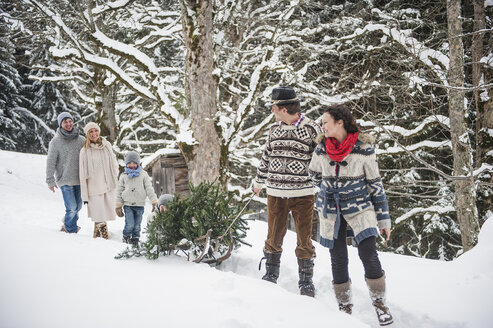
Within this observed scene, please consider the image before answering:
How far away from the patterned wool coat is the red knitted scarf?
0.06 m

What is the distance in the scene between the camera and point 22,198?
9734mm

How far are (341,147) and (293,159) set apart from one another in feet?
2.24

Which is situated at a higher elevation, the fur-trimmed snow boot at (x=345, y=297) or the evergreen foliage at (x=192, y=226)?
the evergreen foliage at (x=192, y=226)

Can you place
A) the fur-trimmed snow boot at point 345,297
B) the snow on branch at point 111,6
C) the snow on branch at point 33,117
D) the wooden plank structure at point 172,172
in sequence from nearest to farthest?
the fur-trimmed snow boot at point 345,297 < the snow on branch at point 111,6 < the wooden plank structure at point 172,172 < the snow on branch at point 33,117

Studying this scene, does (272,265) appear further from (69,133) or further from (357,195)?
(69,133)

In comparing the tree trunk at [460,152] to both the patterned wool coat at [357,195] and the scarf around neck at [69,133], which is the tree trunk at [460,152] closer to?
the patterned wool coat at [357,195]

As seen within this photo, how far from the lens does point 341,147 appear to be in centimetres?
272

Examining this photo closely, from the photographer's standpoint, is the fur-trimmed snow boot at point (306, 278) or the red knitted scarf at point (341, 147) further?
the fur-trimmed snow boot at point (306, 278)

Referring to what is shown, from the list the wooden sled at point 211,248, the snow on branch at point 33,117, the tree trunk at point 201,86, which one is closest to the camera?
the wooden sled at point 211,248

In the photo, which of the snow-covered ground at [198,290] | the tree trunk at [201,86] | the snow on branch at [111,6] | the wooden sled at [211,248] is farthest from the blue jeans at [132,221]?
the snow on branch at [111,6]

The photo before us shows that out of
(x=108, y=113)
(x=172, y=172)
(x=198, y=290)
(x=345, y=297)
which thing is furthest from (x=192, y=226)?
(x=108, y=113)

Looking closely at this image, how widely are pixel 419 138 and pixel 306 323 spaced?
9455mm

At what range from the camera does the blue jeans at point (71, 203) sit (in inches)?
206

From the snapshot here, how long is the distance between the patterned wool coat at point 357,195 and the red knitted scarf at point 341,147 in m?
0.06
